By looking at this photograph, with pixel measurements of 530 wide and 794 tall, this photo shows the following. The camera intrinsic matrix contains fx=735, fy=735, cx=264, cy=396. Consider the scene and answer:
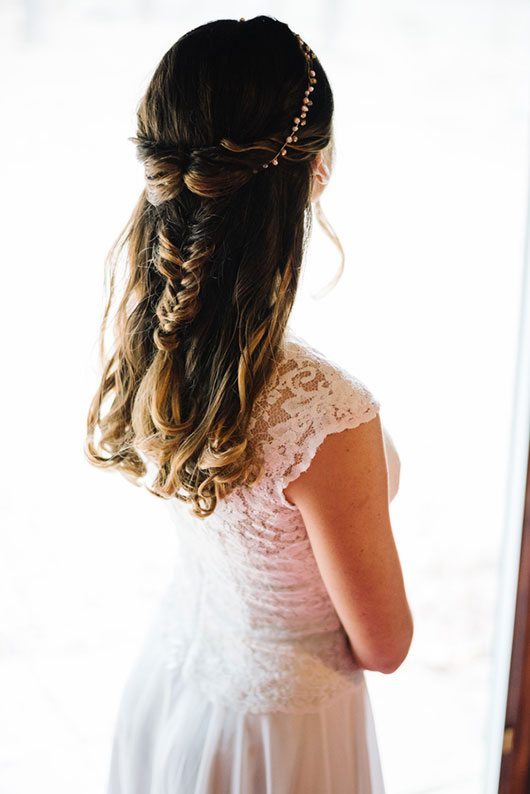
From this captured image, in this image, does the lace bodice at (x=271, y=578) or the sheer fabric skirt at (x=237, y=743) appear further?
the sheer fabric skirt at (x=237, y=743)

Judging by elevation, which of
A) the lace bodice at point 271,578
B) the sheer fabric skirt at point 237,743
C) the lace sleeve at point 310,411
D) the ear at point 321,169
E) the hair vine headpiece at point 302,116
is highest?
the hair vine headpiece at point 302,116

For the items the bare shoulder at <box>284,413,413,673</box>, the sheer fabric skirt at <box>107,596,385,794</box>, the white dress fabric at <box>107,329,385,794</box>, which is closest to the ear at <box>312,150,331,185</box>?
the white dress fabric at <box>107,329,385,794</box>

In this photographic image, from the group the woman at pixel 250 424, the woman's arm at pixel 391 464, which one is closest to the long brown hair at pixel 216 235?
the woman at pixel 250 424

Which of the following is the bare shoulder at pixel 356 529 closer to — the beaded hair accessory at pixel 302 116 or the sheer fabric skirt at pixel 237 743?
the sheer fabric skirt at pixel 237 743

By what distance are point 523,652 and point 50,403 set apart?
37.1 inches

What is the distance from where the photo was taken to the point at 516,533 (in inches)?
58.7

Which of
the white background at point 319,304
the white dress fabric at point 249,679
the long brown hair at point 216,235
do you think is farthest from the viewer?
the white background at point 319,304

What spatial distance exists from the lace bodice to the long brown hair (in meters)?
0.03

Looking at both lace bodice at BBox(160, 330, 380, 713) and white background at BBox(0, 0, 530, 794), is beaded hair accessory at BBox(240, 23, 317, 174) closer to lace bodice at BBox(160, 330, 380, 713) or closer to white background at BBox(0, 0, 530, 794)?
lace bodice at BBox(160, 330, 380, 713)

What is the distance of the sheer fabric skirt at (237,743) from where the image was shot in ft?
3.15

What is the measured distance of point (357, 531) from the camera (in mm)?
822

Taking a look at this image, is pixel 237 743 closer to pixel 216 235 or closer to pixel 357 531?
pixel 357 531

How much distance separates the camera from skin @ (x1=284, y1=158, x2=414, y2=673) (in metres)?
0.79

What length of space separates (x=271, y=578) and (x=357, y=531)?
16cm
